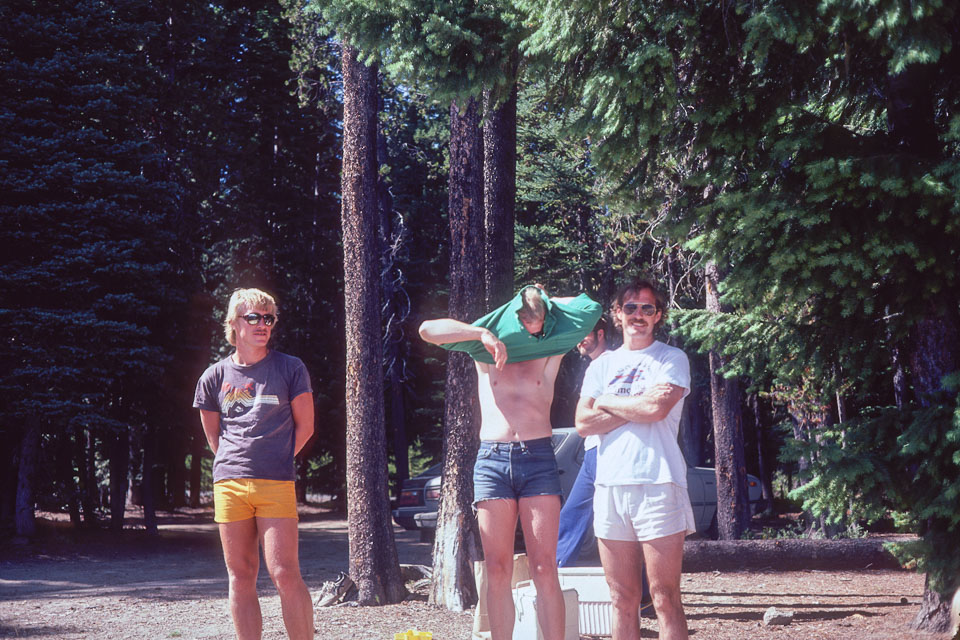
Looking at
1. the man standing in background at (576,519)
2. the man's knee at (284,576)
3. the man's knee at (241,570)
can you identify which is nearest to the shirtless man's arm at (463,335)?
the man's knee at (284,576)

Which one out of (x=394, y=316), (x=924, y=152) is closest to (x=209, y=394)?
(x=924, y=152)

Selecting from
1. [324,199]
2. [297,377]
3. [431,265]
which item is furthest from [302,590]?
[431,265]

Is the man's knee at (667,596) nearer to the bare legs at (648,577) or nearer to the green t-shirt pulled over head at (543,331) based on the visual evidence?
the bare legs at (648,577)

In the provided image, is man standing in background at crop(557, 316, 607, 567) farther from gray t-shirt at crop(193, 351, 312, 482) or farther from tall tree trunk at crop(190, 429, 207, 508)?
tall tree trunk at crop(190, 429, 207, 508)

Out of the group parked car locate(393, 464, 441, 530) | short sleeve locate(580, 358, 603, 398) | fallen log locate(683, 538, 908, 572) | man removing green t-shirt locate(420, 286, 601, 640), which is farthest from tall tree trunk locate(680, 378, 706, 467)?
short sleeve locate(580, 358, 603, 398)

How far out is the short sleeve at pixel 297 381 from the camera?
5105 millimetres

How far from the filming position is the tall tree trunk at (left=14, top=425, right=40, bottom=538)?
17.3 m

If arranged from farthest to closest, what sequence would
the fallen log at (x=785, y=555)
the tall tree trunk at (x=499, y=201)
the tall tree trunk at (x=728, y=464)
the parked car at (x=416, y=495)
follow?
the parked car at (x=416, y=495) < the tall tree trunk at (x=728, y=464) < the fallen log at (x=785, y=555) < the tall tree trunk at (x=499, y=201)

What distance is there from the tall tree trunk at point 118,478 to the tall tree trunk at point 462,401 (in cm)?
1288

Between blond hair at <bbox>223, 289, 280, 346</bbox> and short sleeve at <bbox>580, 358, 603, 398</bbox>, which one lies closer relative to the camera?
short sleeve at <bbox>580, 358, 603, 398</bbox>

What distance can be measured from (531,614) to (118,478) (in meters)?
16.9

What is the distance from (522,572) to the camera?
22.0 ft

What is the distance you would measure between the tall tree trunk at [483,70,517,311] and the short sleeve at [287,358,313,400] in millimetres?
4167

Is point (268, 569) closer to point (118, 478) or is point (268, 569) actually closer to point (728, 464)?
point (728, 464)
